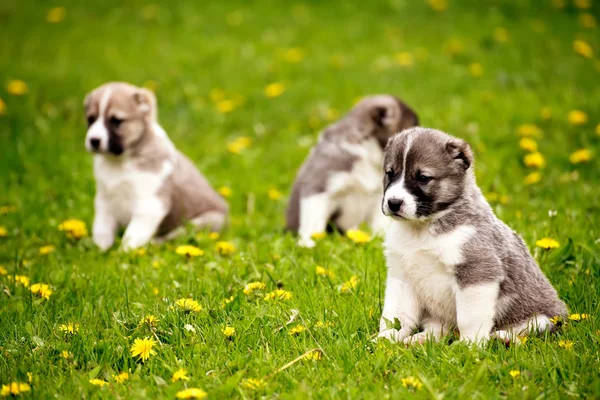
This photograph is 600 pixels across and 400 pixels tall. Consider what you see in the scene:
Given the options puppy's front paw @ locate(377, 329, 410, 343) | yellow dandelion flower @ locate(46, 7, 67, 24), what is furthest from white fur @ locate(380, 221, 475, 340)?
yellow dandelion flower @ locate(46, 7, 67, 24)

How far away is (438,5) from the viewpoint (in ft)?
41.4

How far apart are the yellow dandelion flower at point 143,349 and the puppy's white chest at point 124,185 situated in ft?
9.42

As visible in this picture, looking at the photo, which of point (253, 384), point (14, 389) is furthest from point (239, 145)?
point (14, 389)

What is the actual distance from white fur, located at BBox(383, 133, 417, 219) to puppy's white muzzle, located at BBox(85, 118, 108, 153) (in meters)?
3.25

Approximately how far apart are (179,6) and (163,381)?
34.9ft

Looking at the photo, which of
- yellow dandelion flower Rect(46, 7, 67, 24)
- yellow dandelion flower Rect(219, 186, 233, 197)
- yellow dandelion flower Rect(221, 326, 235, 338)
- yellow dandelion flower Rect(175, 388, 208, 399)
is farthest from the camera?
yellow dandelion flower Rect(46, 7, 67, 24)

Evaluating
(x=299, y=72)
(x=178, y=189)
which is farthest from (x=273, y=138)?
(x=178, y=189)

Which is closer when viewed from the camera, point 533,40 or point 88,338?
point 88,338

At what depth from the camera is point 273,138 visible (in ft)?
29.7

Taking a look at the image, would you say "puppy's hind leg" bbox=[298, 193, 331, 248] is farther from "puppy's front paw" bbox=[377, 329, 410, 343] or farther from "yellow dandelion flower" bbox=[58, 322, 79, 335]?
"yellow dandelion flower" bbox=[58, 322, 79, 335]

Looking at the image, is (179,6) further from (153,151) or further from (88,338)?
(88,338)

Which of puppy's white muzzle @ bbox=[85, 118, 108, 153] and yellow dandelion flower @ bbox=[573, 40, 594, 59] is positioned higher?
yellow dandelion flower @ bbox=[573, 40, 594, 59]

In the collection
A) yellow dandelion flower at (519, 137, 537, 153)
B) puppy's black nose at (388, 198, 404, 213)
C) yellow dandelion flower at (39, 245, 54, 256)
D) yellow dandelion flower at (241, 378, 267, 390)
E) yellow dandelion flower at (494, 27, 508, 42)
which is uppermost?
yellow dandelion flower at (494, 27, 508, 42)

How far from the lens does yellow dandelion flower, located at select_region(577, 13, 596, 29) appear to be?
1151 cm
